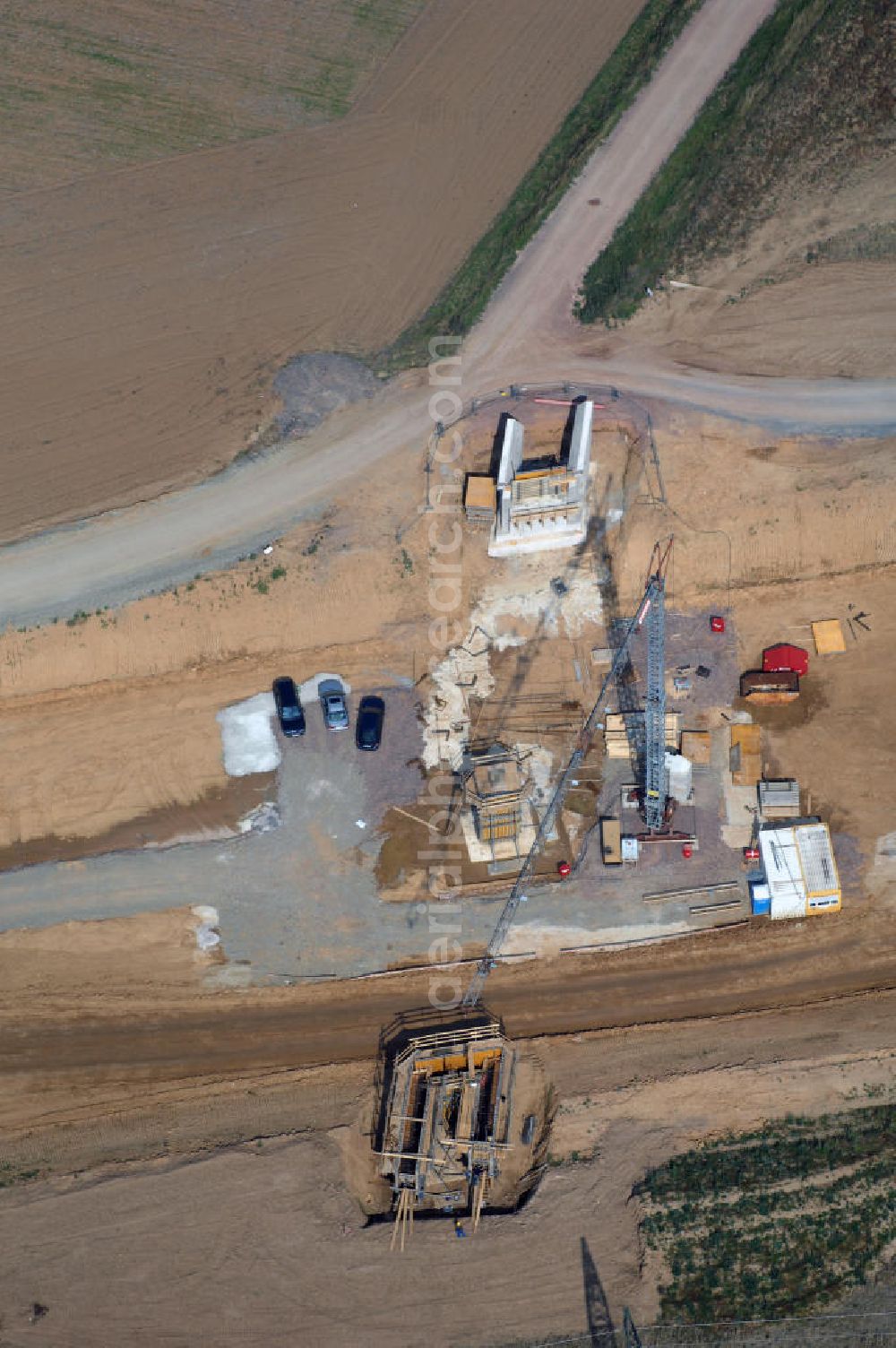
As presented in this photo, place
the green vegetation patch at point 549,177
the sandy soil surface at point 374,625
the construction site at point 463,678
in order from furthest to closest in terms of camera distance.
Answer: the green vegetation patch at point 549,177 → the sandy soil surface at point 374,625 → the construction site at point 463,678

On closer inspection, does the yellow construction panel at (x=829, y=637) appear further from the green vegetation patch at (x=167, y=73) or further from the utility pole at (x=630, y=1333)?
the green vegetation patch at (x=167, y=73)

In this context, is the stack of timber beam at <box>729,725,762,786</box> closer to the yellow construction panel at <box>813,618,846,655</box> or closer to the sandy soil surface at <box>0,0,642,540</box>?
the yellow construction panel at <box>813,618,846,655</box>

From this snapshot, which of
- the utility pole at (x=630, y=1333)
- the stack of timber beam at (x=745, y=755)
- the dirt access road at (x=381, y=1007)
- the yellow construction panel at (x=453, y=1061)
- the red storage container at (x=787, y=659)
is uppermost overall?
the red storage container at (x=787, y=659)

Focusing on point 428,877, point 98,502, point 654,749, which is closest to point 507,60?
point 98,502

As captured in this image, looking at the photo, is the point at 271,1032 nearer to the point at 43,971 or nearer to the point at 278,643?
the point at 43,971

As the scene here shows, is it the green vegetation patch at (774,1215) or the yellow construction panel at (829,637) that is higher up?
the yellow construction panel at (829,637)

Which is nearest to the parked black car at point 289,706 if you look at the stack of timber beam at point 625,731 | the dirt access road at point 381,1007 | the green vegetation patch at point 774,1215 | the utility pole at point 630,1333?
the dirt access road at point 381,1007

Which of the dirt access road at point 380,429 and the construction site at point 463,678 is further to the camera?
the dirt access road at point 380,429
